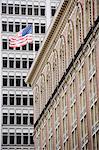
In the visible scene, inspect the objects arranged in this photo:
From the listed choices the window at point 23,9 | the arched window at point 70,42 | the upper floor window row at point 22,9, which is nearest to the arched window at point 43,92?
the arched window at point 70,42

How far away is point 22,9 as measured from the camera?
13425 centimetres

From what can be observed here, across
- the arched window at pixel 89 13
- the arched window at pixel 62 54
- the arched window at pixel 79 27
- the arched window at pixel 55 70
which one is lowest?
the arched window at pixel 55 70

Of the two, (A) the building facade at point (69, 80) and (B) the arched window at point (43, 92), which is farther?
(B) the arched window at point (43, 92)

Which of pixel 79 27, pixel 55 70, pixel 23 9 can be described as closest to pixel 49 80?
pixel 55 70

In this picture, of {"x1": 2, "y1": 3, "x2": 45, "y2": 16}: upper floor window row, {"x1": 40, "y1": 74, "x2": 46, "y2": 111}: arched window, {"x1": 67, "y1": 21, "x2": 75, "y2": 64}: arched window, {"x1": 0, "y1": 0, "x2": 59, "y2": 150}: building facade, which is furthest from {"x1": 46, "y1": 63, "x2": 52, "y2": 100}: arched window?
{"x1": 2, "y1": 3, "x2": 45, "y2": 16}: upper floor window row

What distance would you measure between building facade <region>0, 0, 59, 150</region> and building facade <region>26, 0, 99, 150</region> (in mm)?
23354

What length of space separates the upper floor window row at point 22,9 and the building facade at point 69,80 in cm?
3155

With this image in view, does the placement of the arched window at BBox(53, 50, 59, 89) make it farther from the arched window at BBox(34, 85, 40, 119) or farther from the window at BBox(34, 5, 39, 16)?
the window at BBox(34, 5, 39, 16)

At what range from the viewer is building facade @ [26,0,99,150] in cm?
6988

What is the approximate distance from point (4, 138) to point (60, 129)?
43143 mm

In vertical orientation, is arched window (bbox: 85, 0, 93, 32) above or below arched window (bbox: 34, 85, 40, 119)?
above

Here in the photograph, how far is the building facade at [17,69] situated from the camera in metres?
128

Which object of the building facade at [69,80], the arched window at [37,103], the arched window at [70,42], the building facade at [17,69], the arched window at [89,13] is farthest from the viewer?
the building facade at [17,69]

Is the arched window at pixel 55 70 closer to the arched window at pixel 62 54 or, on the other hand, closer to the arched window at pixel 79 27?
the arched window at pixel 62 54
